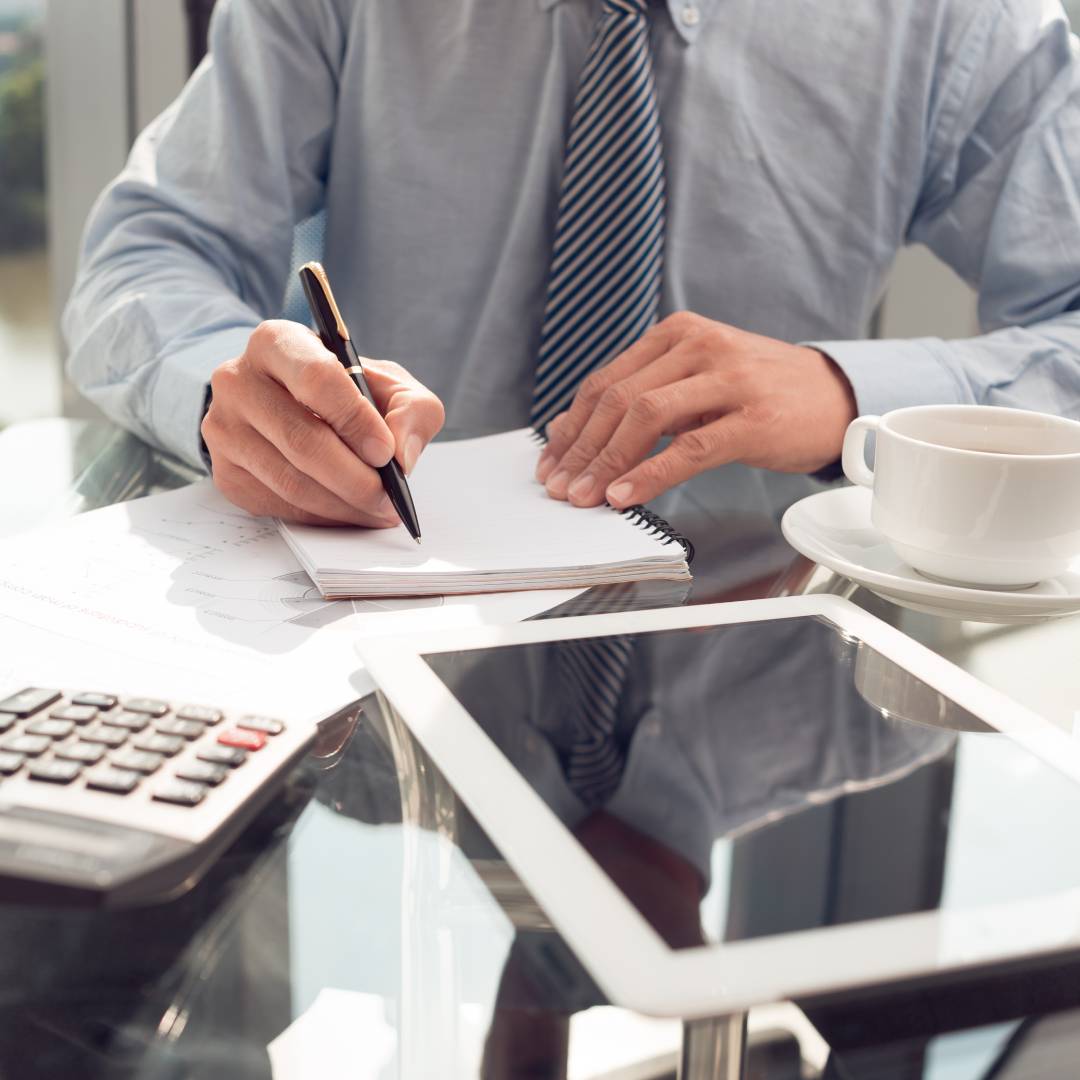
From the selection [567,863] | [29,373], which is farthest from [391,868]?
[29,373]

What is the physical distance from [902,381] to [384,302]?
20.2 inches

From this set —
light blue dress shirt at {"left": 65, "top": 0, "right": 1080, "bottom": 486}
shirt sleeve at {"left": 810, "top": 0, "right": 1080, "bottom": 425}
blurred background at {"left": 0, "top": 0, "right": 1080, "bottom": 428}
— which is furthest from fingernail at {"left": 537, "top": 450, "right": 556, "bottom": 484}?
blurred background at {"left": 0, "top": 0, "right": 1080, "bottom": 428}

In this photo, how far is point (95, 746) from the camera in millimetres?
371

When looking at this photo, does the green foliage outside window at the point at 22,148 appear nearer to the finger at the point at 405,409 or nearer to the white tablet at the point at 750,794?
the finger at the point at 405,409

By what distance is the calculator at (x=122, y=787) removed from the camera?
315mm

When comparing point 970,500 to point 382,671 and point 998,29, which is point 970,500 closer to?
point 382,671

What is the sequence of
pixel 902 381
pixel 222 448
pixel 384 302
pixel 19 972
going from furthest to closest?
pixel 384 302 < pixel 902 381 < pixel 222 448 < pixel 19 972

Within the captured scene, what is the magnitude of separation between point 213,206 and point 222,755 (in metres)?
0.74

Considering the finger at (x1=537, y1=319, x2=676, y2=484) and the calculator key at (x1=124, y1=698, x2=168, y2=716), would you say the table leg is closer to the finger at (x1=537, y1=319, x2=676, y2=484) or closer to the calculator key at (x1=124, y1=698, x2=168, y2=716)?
the calculator key at (x1=124, y1=698, x2=168, y2=716)

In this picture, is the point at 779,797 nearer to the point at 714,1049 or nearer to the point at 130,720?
the point at 714,1049

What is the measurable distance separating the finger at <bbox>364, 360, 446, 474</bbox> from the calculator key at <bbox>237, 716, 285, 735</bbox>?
0.25 meters

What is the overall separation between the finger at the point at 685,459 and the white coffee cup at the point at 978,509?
0.40 ft

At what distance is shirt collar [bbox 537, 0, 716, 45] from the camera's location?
3.33ft

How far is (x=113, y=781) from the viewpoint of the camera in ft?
1.15
